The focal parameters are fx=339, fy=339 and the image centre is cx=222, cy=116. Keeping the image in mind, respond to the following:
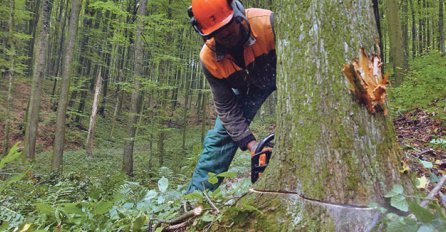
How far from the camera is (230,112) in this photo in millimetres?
3049

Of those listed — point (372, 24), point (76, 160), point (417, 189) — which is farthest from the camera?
point (76, 160)

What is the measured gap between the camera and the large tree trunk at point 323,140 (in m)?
1.35

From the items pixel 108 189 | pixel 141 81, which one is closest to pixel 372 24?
pixel 108 189

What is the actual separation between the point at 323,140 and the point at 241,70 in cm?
158

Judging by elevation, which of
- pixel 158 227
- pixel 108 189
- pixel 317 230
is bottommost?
pixel 108 189

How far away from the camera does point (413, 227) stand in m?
1.04

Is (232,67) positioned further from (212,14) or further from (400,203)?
(400,203)

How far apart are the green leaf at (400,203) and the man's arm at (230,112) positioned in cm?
171

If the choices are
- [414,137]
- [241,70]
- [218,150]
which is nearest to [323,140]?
[241,70]

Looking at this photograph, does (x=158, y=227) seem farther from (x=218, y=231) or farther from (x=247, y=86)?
(x=247, y=86)

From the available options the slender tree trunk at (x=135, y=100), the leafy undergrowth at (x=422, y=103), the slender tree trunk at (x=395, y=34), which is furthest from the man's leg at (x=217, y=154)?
the slender tree trunk at (x=135, y=100)

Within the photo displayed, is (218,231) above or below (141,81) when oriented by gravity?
below

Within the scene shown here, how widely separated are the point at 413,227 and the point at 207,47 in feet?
7.01

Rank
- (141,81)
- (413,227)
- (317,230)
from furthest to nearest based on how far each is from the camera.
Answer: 1. (141,81)
2. (317,230)
3. (413,227)
